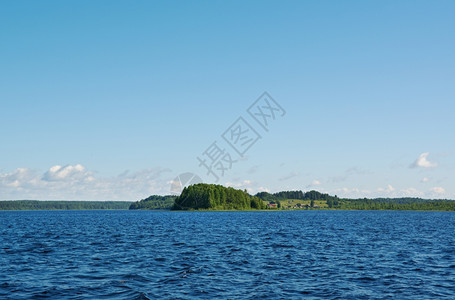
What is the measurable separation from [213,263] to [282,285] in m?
11.5

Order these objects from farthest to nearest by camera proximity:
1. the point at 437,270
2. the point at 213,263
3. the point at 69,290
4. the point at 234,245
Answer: the point at 234,245, the point at 213,263, the point at 437,270, the point at 69,290

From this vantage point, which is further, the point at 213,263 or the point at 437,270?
the point at 213,263

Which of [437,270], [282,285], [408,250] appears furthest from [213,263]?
[408,250]

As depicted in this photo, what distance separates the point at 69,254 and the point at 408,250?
4443 centimetres

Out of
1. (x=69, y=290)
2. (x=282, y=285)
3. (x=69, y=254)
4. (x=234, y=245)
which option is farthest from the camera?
(x=234, y=245)

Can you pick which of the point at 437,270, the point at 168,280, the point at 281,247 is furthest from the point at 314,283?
the point at 281,247

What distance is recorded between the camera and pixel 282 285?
29719 mm

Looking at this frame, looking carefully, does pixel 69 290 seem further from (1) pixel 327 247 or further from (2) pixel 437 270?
(1) pixel 327 247

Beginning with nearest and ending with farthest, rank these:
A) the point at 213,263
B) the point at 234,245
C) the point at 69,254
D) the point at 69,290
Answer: the point at 69,290
the point at 213,263
the point at 69,254
the point at 234,245

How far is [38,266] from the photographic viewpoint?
37.9 m

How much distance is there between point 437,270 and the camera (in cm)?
3716

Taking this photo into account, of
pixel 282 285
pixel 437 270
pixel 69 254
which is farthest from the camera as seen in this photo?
pixel 69 254

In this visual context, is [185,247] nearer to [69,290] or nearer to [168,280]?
[168,280]

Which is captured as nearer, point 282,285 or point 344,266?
point 282,285
